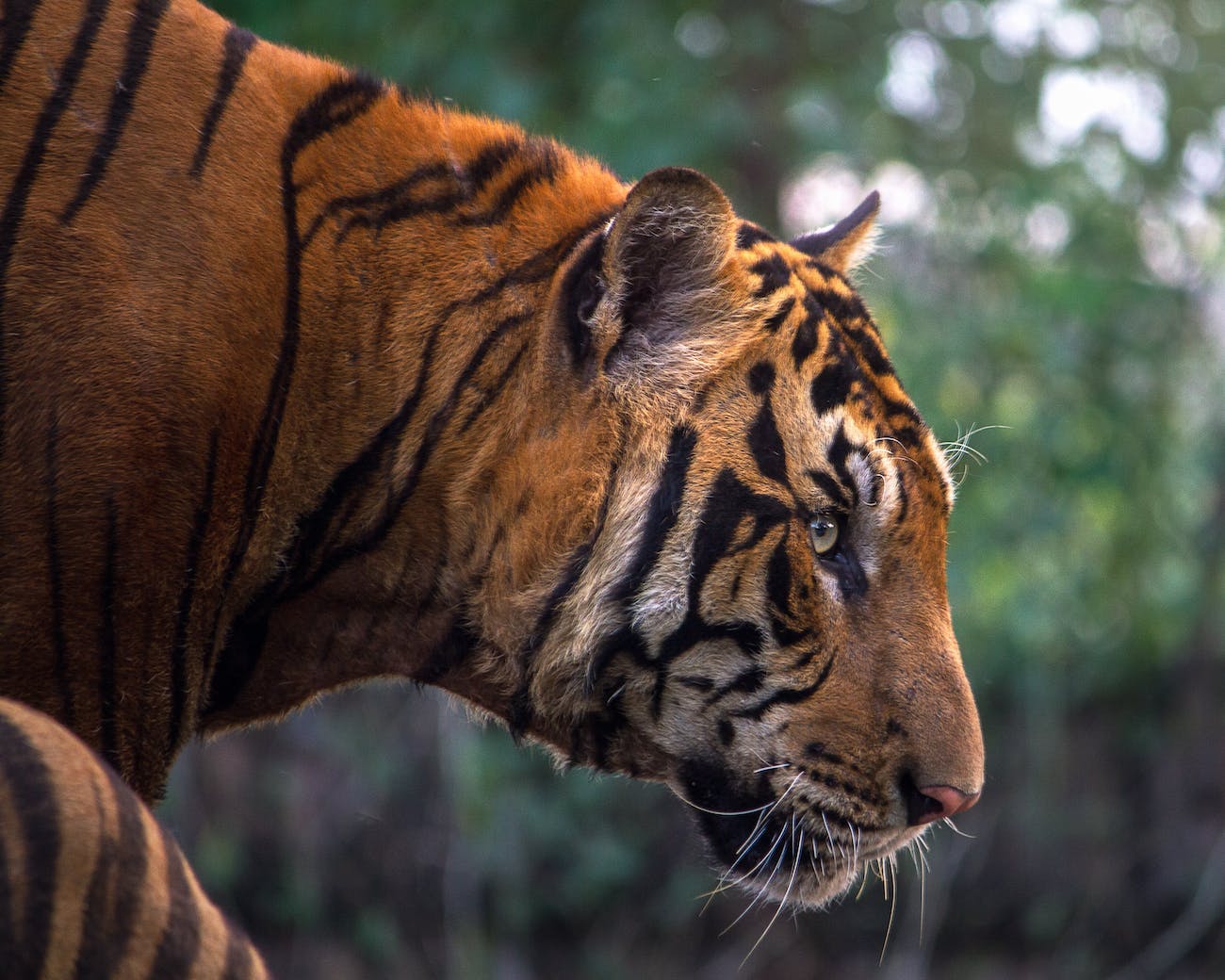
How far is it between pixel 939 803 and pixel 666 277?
118 centimetres

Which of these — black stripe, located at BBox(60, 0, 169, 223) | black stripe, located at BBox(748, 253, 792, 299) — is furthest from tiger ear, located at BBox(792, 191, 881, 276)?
black stripe, located at BBox(60, 0, 169, 223)

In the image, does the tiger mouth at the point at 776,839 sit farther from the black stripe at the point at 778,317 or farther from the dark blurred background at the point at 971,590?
the dark blurred background at the point at 971,590

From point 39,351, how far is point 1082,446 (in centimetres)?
641

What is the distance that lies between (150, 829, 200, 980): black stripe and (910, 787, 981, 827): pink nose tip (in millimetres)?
1537

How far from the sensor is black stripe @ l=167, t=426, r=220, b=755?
2.29 meters

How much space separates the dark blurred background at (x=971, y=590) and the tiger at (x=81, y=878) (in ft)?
15.9

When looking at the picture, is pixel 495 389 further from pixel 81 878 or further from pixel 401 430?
pixel 81 878

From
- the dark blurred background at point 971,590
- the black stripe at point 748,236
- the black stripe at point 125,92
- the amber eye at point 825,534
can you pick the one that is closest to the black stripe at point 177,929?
the black stripe at point 125,92

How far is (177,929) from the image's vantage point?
1512 millimetres

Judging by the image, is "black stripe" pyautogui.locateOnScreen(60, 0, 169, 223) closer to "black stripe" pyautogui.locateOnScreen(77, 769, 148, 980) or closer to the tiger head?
the tiger head

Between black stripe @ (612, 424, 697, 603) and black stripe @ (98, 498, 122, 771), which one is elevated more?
black stripe @ (612, 424, 697, 603)

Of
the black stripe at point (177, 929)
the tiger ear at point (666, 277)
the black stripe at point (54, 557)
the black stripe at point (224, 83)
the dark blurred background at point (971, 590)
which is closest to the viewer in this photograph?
the black stripe at point (177, 929)

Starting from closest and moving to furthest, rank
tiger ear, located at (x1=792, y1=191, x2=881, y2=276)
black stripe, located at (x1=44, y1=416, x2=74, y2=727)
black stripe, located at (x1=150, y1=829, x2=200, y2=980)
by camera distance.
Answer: black stripe, located at (x1=150, y1=829, x2=200, y2=980)
black stripe, located at (x1=44, y1=416, x2=74, y2=727)
tiger ear, located at (x1=792, y1=191, x2=881, y2=276)

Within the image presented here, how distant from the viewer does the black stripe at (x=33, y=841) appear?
137 centimetres
